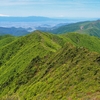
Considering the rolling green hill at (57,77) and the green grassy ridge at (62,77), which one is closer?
the rolling green hill at (57,77)

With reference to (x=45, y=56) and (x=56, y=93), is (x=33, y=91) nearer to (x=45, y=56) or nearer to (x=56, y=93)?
(x=56, y=93)

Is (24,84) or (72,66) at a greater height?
(72,66)

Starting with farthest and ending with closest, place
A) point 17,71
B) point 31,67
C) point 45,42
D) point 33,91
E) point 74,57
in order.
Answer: point 45,42 < point 17,71 < point 31,67 < point 74,57 < point 33,91

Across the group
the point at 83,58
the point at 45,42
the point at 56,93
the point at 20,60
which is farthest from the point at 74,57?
the point at 45,42

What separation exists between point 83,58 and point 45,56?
38727mm

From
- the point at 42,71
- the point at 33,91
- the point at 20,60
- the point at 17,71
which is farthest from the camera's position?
the point at 20,60

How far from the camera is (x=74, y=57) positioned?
119 m

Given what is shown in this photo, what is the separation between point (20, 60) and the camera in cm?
16850

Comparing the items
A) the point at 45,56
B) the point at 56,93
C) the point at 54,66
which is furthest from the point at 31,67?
the point at 56,93

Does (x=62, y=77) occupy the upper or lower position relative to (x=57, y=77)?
upper

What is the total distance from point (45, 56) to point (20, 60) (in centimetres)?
2809

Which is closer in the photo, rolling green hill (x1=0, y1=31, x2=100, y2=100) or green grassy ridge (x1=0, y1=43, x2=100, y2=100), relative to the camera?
rolling green hill (x1=0, y1=31, x2=100, y2=100)

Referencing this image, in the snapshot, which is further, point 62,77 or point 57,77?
point 57,77

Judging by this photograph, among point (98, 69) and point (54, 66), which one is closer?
point (98, 69)
